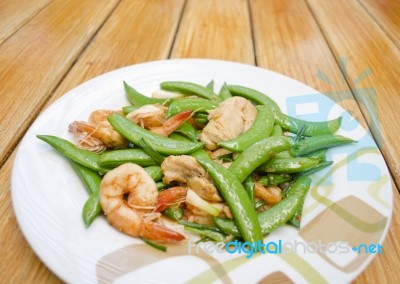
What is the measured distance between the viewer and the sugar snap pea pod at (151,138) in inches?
63.7

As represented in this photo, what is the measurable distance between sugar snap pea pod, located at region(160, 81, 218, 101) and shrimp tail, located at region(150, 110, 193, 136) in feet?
0.98

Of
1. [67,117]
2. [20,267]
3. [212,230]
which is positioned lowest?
[20,267]

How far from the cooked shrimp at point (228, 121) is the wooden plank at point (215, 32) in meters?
1.00

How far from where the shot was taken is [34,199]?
135 centimetres

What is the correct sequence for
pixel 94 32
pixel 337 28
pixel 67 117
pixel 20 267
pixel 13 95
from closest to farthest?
pixel 20 267, pixel 67 117, pixel 13 95, pixel 94 32, pixel 337 28

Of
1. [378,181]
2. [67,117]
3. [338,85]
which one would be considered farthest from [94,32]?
[378,181]

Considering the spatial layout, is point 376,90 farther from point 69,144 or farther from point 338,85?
point 69,144

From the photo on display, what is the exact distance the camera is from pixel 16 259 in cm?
136

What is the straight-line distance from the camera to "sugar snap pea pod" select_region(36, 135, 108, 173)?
1.54m

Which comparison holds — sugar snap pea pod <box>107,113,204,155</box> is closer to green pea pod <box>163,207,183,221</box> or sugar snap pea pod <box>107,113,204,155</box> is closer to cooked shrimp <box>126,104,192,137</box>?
cooked shrimp <box>126,104,192,137</box>

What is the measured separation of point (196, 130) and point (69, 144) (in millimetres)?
649

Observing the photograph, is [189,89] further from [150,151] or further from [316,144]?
[316,144]

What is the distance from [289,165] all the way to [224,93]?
662 millimetres

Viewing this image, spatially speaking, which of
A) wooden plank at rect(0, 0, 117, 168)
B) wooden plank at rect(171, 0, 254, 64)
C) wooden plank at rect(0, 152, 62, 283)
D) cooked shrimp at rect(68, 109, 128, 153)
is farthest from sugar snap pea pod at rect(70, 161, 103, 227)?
wooden plank at rect(171, 0, 254, 64)
